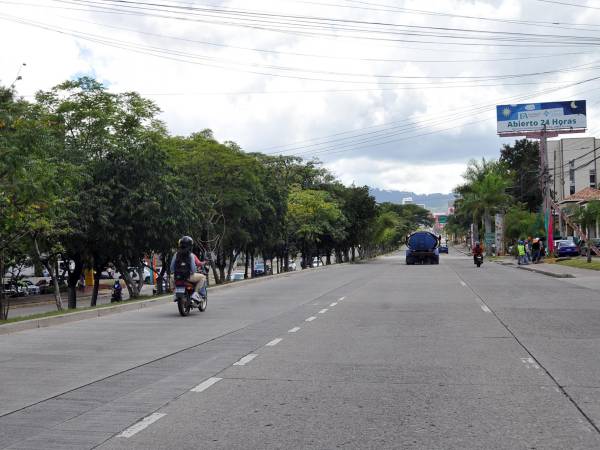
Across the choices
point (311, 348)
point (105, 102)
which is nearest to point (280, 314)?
point (311, 348)

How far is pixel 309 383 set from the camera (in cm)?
816

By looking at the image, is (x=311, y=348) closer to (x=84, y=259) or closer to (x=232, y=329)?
(x=232, y=329)

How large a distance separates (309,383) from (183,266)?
962 centimetres

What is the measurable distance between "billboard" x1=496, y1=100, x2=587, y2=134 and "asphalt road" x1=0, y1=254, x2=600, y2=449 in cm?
6118

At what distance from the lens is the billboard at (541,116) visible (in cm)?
7200

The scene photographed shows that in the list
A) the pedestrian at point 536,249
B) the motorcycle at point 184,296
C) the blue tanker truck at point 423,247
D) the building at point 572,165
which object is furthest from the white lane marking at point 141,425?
→ the building at point 572,165

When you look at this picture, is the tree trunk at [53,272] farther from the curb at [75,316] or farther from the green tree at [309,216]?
the green tree at [309,216]

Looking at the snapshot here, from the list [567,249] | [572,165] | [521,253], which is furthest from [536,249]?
[572,165]

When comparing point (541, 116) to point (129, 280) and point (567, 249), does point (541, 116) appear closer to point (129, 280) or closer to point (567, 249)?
point (567, 249)

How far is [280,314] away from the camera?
17219 millimetres

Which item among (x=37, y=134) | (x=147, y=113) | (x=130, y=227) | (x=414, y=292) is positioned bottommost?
(x=414, y=292)

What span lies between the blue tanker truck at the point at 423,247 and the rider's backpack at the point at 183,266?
47.1 metres

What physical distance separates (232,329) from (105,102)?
19461 mm

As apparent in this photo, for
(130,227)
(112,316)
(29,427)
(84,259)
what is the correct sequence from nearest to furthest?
(29,427) < (112,316) < (130,227) < (84,259)
